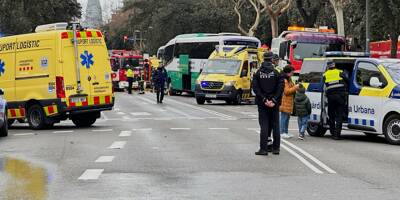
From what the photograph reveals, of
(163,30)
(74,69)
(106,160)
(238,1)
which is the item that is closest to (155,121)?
(74,69)

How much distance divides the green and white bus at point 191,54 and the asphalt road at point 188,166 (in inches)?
806

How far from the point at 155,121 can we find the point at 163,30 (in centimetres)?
5516

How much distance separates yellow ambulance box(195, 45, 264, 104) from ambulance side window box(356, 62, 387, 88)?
52.3 feet

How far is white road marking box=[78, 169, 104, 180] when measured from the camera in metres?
10.3

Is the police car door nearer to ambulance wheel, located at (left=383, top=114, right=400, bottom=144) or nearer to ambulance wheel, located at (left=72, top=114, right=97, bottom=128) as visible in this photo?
ambulance wheel, located at (left=383, top=114, right=400, bottom=144)

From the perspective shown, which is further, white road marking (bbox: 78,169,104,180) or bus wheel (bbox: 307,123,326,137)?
bus wheel (bbox: 307,123,326,137)

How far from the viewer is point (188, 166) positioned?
37.8 ft

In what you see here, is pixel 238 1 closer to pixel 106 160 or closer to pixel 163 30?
pixel 163 30

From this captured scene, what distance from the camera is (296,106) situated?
1633cm

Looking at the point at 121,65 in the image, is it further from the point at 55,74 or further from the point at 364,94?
the point at 364,94

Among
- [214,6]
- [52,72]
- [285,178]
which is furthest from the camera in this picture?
[214,6]

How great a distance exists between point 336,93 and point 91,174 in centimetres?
714

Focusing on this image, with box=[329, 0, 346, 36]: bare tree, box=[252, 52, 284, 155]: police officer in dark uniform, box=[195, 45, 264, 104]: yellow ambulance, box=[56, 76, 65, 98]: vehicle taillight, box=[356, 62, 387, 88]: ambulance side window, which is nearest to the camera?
box=[252, 52, 284, 155]: police officer in dark uniform

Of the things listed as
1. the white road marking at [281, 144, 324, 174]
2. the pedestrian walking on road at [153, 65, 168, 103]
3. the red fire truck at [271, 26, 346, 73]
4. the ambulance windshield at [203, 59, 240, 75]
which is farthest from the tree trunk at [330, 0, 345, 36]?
the white road marking at [281, 144, 324, 174]
